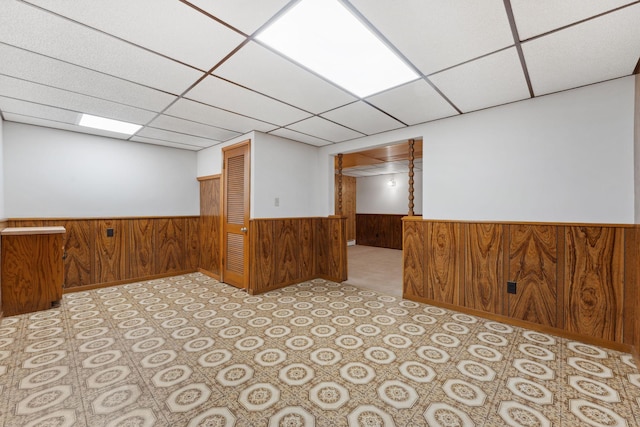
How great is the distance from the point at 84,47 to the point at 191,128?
192 centimetres

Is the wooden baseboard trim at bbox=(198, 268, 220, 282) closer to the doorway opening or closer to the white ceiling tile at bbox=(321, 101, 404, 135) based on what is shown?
the doorway opening

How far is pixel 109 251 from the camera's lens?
430cm

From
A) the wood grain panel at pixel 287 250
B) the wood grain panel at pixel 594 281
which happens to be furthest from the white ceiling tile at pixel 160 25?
the wood grain panel at pixel 594 281

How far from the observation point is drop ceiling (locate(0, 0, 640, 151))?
1.58 m

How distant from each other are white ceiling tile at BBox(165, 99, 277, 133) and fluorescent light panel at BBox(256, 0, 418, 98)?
146 cm

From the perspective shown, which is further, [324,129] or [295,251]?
[295,251]

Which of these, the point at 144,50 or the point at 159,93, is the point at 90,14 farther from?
the point at 159,93

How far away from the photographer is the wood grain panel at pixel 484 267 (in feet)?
9.71

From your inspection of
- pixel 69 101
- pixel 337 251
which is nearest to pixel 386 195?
pixel 337 251

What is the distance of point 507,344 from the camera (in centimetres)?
242

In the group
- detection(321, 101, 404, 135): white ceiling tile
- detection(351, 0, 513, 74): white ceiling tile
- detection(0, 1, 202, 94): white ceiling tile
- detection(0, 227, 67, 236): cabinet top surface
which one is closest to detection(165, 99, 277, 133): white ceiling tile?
detection(0, 1, 202, 94): white ceiling tile

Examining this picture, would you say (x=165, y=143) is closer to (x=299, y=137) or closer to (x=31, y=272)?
(x=299, y=137)

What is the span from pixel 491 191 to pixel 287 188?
2772 mm

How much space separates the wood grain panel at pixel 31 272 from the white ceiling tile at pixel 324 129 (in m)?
3.30
